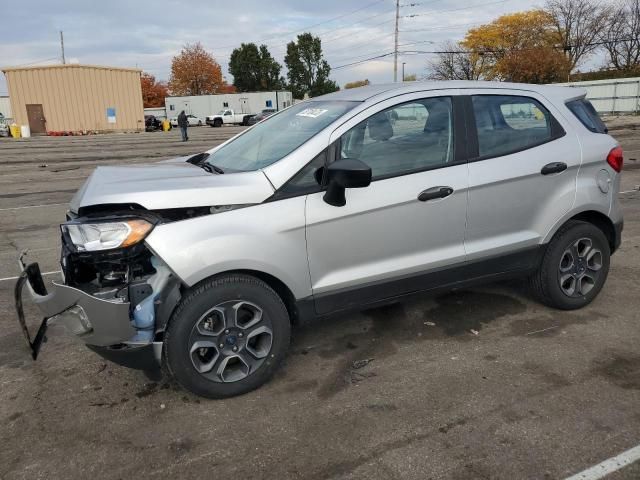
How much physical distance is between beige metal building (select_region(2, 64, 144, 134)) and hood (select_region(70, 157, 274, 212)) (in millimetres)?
44930

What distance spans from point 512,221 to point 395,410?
168 centimetres

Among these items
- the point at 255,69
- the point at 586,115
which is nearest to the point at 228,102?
the point at 255,69

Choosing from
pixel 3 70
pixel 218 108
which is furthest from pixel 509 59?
pixel 3 70

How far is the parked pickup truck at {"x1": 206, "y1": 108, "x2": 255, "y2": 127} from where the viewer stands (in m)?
50.6

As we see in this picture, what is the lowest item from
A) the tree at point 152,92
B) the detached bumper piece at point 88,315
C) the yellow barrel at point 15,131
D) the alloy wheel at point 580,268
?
the alloy wheel at point 580,268

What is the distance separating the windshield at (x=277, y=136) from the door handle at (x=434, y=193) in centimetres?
73

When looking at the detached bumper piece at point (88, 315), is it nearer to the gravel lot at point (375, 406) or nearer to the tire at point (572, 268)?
the gravel lot at point (375, 406)

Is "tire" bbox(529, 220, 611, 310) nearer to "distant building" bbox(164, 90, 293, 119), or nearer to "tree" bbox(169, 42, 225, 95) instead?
"distant building" bbox(164, 90, 293, 119)

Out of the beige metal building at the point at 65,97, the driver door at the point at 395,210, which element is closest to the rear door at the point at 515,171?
the driver door at the point at 395,210

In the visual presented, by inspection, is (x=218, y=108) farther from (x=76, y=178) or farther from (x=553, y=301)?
(x=553, y=301)

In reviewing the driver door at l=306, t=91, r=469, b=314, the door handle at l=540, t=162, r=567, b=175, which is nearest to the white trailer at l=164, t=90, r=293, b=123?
the door handle at l=540, t=162, r=567, b=175

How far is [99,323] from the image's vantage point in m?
2.81

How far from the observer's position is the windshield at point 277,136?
11.4 feet

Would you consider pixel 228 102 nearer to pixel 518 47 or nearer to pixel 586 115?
pixel 518 47
